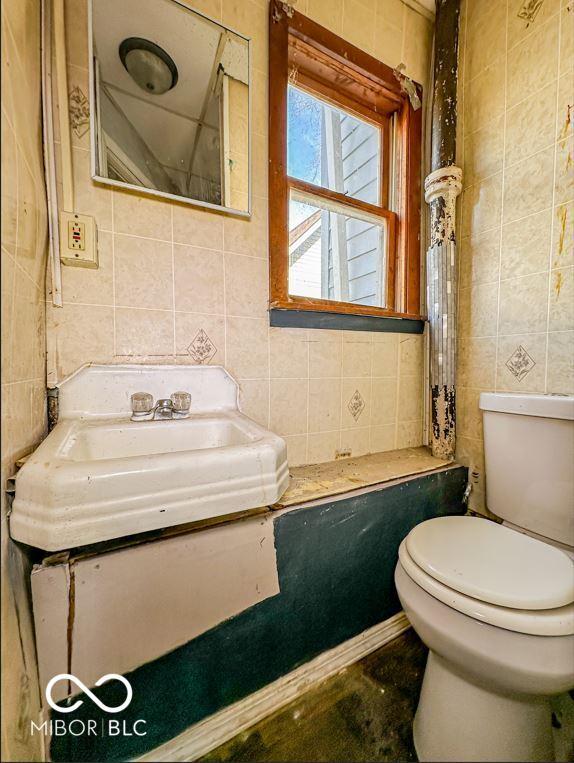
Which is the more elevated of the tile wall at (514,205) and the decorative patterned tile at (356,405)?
the tile wall at (514,205)

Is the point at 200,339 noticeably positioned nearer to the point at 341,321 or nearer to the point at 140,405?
the point at 140,405

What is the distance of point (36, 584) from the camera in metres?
0.50

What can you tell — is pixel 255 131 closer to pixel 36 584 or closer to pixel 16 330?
pixel 16 330

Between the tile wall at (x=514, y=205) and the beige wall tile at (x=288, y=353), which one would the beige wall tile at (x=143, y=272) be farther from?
the tile wall at (x=514, y=205)

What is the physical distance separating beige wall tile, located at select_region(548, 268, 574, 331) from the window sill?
0.44 metres

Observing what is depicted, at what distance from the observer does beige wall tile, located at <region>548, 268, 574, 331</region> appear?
925 mm

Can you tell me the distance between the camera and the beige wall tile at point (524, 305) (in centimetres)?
99

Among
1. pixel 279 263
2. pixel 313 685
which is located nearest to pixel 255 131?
pixel 279 263

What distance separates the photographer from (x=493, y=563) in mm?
677

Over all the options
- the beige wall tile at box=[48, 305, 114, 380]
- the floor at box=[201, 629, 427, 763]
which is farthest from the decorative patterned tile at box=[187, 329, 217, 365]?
the floor at box=[201, 629, 427, 763]

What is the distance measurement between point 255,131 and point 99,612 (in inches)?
52.8

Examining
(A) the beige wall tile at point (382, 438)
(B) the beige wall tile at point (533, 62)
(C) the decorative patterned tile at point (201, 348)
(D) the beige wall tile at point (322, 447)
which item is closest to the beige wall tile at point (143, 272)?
(C) the decorative patterned tile at point (201, 348)

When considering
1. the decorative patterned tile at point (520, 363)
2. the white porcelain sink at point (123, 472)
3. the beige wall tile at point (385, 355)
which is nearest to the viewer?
the white porcelain sink at point (123, 472)

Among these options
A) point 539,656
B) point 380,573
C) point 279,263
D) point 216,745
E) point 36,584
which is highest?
point 279,263
